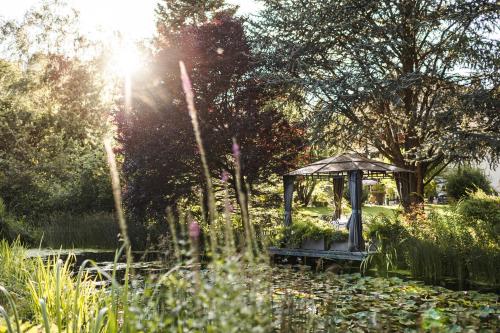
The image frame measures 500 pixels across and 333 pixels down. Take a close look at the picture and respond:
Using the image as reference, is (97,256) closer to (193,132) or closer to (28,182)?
(193,132)

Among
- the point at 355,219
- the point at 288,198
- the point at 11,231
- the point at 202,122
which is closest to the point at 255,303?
the point at 355,219

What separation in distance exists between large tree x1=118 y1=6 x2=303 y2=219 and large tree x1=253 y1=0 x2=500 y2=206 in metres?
0.97

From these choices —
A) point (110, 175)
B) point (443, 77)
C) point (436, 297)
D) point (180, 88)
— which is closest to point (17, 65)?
point (110, 175)

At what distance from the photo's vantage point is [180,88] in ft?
47.2

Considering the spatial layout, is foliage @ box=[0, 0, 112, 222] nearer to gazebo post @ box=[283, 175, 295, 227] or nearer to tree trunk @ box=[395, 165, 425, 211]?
gazebo post @ box=[283, 175, 295, 227]

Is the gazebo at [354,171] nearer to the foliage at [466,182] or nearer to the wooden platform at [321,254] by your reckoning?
the wooden platform at [321,254]

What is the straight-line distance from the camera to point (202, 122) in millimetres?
13648

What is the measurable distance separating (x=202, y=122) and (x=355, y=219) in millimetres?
4974

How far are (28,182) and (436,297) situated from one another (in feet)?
55.3

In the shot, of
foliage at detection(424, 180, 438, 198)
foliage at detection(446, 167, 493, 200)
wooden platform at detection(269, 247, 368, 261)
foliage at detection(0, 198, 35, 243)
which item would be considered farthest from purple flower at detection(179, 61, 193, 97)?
foliage at detection(424, 180, 438, 198)

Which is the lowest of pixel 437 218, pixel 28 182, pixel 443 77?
pixel 437 218

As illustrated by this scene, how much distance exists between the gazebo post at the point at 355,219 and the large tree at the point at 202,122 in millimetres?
2889

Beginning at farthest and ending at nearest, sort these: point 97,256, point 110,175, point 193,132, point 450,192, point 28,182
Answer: point 450,192, point 28,182, point 110,175, point 193,132, point 97,256

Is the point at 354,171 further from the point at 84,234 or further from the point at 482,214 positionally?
the point at 84,234
